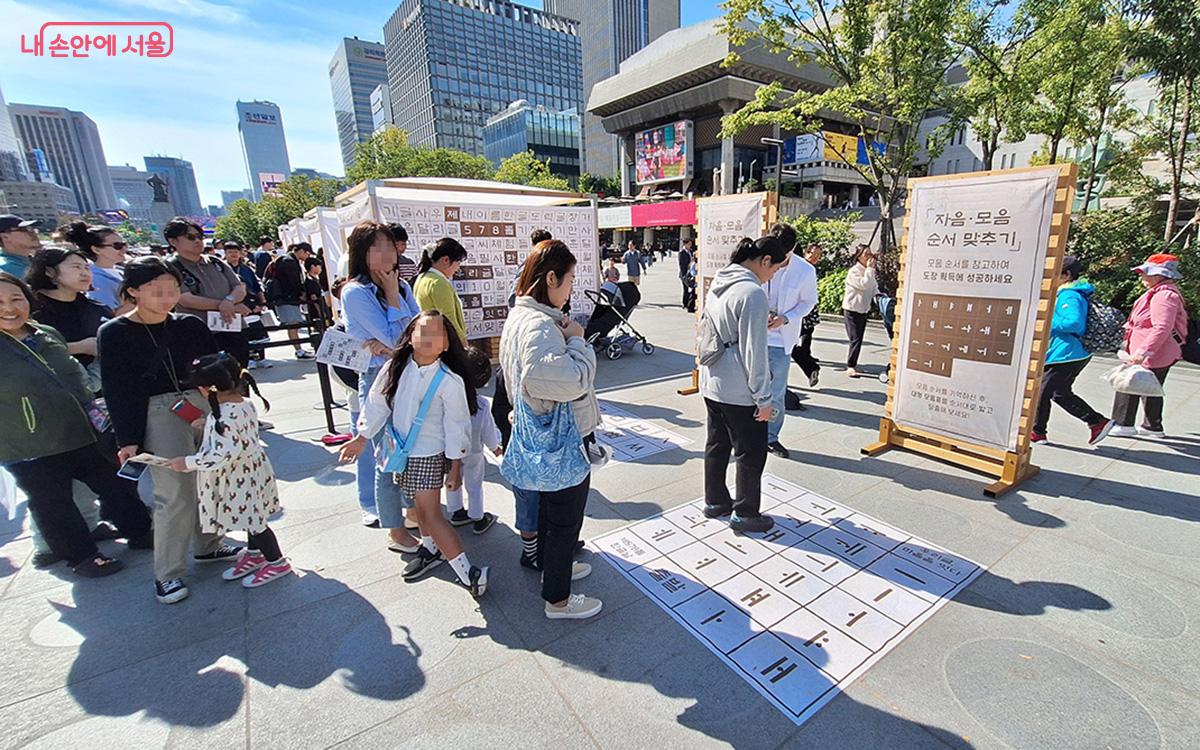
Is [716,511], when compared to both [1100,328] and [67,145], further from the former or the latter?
[67,145]

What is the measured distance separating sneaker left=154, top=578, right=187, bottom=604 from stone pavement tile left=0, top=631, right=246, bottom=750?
0.35 m

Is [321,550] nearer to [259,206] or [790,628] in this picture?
[790,628]

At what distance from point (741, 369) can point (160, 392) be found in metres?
3.14

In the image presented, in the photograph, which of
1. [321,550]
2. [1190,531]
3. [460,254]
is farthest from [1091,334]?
[321,550]

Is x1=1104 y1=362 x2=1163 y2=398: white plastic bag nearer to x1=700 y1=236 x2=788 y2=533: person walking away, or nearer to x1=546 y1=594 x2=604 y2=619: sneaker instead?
x1=700 y1=236 x2=788 y2=533: person walking away

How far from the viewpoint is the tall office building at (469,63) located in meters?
82.3

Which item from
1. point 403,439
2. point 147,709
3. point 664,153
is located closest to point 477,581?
point 403,439

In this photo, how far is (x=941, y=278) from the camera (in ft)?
13.0

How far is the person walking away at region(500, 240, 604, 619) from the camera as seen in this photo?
7.05ft

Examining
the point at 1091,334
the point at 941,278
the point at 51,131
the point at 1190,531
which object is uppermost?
the point at 51,131

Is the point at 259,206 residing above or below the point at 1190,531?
above

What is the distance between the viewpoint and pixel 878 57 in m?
9.88

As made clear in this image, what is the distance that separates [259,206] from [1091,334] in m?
63.3

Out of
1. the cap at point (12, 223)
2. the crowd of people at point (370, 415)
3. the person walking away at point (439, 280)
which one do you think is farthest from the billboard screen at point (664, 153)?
the cap at point (12, 223)
